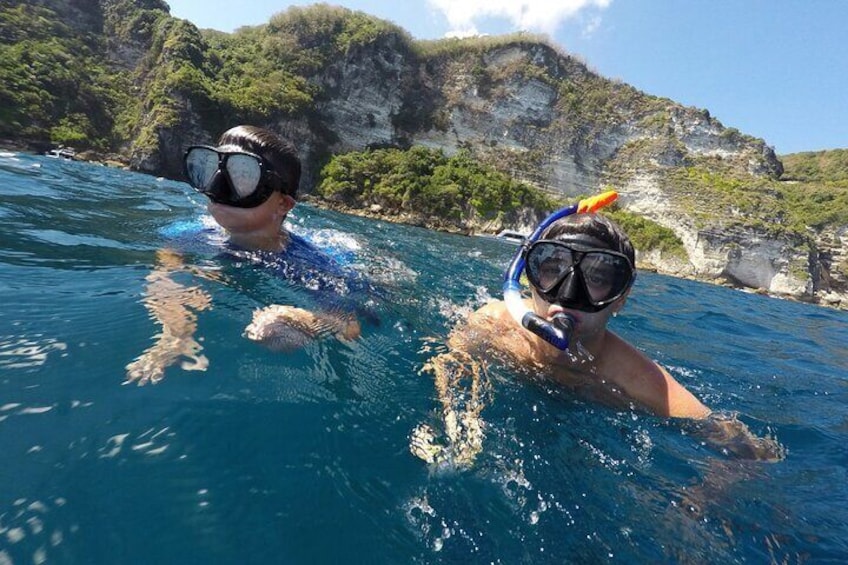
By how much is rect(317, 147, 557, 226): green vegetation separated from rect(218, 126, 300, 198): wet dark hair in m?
33.2

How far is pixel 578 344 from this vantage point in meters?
2.56

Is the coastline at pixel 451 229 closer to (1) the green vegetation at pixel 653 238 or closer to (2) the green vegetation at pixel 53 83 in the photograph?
(1) the green vegetation at pixel 653 238

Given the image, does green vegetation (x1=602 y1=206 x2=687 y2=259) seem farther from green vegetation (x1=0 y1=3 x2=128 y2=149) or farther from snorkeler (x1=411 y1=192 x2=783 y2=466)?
green vegetation (x1=0 y1=3 x2=128 y2=149)

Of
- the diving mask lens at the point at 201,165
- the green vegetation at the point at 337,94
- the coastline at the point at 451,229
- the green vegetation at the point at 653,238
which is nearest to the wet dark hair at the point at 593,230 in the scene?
the diving mask lens at the point at 201,165

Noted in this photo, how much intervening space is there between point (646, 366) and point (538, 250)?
104cm

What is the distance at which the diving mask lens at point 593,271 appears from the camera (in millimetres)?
2254

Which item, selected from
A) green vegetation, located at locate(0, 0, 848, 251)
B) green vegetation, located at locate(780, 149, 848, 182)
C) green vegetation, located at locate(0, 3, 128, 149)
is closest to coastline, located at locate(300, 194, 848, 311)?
A: green vegetation, located at locate(0, 0, 848, 251)

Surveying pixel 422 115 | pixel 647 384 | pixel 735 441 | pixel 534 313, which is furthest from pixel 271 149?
pixel 422 115

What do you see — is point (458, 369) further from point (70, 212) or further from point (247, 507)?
point (70, 212)

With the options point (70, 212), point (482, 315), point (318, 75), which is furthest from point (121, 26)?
point (482, 315)

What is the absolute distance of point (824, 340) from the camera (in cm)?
845

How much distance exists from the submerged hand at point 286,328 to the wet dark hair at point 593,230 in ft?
4.43

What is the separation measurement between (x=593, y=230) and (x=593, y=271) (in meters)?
0.24

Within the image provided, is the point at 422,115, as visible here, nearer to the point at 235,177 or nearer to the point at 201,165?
the point at 201,165
